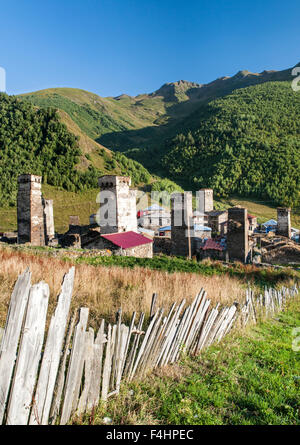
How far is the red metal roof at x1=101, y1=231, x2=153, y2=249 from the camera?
14.6m

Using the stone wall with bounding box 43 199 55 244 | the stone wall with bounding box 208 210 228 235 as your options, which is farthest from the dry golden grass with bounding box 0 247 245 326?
the stone wall with bounding box 208 210 228 235

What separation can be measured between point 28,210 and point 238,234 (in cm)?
1223

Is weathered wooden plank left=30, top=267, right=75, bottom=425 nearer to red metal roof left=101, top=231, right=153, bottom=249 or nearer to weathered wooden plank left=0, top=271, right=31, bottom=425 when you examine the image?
weathered wooden plank left=0, top=271, right=31, bottom=425

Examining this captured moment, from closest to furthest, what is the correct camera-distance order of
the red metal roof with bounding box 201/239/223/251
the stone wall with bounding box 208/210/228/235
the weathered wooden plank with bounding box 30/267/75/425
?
the weathered wooden plank with bounding box 30/267/75/425
the red metal roof with bounding box 201/239/223/251
the stone wall with bounding box 208/210/228/235

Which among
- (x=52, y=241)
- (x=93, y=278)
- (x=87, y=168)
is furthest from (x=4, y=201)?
(x=93, y=278)

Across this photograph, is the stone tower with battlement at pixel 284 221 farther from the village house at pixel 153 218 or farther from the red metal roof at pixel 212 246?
the village house at pixel 153 218

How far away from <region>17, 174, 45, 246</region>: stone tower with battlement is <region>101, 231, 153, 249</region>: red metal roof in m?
4.41

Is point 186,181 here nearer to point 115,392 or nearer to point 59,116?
point 59,116

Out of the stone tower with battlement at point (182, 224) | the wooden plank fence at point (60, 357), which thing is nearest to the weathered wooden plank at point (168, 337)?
the wooden plank fence at point (60, 357)

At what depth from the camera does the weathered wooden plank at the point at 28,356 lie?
194cm

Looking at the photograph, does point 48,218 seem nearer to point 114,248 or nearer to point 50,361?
point 114,248

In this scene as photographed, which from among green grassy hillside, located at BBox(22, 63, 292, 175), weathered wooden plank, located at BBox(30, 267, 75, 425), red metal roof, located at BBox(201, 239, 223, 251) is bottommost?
red metal roof, located at BBox(201, 239, 223, 251)

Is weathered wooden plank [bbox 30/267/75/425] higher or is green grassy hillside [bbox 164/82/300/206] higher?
green grassy hillside [bbox 164/82/300/206]
